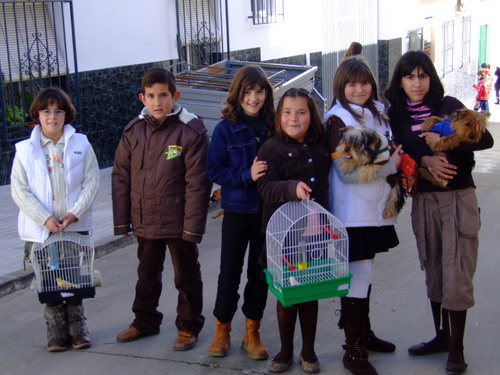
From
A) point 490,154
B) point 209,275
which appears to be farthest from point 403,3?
point 209,275

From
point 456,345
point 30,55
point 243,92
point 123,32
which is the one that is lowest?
point 456,345

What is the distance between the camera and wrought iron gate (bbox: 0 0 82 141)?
27.9 feet

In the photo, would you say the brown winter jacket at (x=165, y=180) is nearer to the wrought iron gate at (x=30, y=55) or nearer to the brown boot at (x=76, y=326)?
the brown boot at (x=76, y=326)

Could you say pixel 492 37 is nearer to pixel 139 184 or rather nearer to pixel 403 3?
pixel 403 3

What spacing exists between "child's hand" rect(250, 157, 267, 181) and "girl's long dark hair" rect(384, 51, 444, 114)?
0.90m

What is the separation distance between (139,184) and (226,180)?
1.96 feet

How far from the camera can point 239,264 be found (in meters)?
4.28

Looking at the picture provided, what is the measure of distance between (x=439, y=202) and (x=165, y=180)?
63.7 inches

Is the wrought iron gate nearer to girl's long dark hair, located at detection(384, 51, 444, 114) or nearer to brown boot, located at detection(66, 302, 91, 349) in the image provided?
brown boot, located at detection(66, 302, 91, 349)

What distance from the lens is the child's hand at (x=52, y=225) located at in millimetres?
4289

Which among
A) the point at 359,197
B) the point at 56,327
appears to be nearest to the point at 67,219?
the point at 56,327

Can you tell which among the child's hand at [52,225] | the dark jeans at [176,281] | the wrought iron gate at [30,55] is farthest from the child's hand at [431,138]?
the wrought iron gate at [30,55]

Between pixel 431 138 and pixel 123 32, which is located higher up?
pixel 123 32

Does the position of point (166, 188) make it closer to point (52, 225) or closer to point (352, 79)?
point (52, 225)
